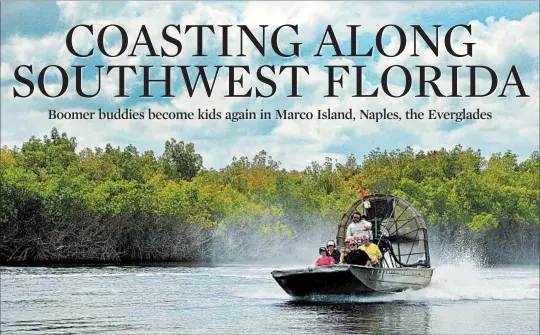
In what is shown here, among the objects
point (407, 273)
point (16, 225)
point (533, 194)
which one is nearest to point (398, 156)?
point (533, 194)

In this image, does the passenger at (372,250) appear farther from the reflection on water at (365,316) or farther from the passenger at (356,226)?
the reflection on water at (365,316)

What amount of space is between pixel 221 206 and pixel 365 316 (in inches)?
1337

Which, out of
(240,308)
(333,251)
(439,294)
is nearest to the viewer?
(240,308)

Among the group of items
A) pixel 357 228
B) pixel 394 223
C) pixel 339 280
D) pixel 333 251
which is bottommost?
pixel 339 280

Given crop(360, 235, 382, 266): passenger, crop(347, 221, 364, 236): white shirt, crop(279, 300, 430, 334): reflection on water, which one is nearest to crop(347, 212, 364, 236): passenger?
crop(347, 221, 364, 236): white shirt

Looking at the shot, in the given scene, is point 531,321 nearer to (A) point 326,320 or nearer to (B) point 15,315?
(A) point 326,320

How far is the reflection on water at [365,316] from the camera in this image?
17.1 m

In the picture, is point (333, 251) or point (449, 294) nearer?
point (333, 251)

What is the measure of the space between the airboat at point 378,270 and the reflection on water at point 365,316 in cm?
36

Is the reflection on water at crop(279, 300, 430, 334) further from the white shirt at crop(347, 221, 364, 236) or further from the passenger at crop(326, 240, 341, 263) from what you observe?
the white shirt at crop(347, 221, 364, 236)

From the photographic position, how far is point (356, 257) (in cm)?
2122

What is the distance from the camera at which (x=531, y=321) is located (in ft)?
61.5

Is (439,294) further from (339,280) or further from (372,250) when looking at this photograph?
(339,280)

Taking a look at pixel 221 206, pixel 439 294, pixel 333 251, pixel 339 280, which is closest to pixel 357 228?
pixel 333 251
